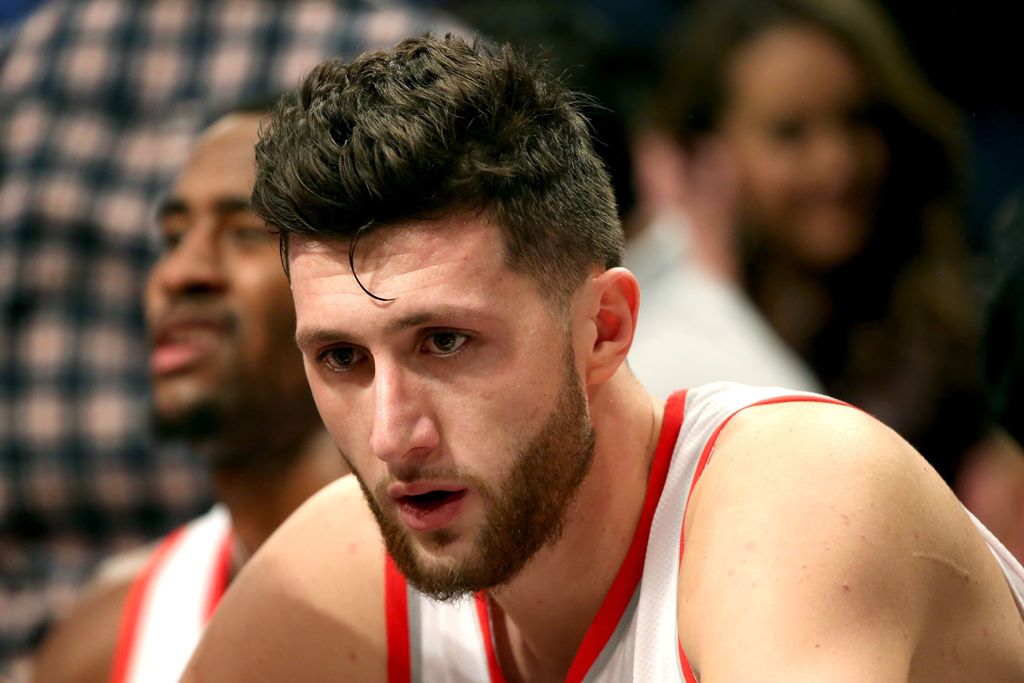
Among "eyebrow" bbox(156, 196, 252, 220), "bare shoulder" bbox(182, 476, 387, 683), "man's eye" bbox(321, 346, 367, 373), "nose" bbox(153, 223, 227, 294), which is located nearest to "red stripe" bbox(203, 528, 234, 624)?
"nose" bbox(153, 223, 227, 294)

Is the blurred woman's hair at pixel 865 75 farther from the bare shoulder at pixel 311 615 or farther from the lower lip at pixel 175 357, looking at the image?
the bare shoulder at pixel 311 615

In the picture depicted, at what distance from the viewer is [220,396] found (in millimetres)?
1982

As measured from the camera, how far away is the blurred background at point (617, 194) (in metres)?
2.05

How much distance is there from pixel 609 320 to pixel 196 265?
105 centimetres

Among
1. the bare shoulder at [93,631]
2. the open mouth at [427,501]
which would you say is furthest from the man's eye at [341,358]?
the bare shoulder at [93,631]

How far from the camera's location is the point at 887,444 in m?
0.96

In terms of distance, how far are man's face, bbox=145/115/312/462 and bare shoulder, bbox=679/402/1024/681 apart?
1.03 metres

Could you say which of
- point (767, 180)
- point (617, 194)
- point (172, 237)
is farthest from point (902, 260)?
point (172, 237)

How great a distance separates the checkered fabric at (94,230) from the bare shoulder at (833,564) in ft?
4.41

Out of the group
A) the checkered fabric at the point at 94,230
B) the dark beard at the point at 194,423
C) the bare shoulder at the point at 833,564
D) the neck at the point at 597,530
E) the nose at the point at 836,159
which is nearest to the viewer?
the bare shoulder at the point at 833,564

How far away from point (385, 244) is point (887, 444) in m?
0.40

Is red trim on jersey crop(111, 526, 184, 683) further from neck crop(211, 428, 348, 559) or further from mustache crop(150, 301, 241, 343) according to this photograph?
mustache crop(150, 301, 241, 343)

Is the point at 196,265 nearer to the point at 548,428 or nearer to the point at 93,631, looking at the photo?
the point at 93,631

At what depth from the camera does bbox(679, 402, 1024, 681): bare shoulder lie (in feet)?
2.80
